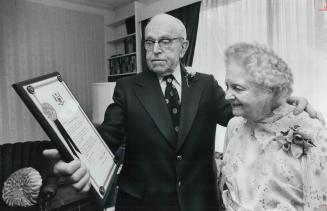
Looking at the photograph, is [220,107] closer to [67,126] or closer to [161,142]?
[161,142]

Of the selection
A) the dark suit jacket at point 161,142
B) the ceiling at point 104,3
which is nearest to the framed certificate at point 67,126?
the dark suit jacket at point 161,142

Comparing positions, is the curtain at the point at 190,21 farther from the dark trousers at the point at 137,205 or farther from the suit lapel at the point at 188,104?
the dark trousers at the point at 137,205

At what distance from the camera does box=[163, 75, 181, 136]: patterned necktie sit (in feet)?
2.78

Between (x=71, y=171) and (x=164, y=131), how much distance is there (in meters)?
0.39

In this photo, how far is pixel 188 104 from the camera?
84 cm

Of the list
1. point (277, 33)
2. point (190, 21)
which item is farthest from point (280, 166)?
point (190, 21)

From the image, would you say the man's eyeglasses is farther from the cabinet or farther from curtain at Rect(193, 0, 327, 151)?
the cabinet

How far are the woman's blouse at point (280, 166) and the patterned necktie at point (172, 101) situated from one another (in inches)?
8.5

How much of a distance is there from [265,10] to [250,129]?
37.2 inches

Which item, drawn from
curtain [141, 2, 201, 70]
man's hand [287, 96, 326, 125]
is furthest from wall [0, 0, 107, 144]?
man's hand [287, 96, 326, 125]

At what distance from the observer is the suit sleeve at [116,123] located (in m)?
0.84

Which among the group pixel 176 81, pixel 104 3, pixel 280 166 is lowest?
pixel 280 166

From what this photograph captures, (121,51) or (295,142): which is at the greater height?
(121,51)

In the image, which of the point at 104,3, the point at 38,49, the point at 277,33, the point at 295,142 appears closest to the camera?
the point at 295,142
